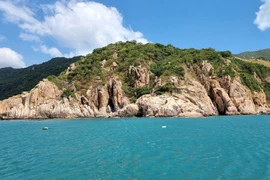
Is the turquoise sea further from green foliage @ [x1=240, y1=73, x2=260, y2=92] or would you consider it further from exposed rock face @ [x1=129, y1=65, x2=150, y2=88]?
green foliage @ [x1=240, y1=73, x2=260, y2=92]

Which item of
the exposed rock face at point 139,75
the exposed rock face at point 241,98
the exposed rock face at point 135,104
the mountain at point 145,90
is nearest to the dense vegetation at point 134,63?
the mountain at point 145,90

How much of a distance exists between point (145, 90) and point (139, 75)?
824 centimetres

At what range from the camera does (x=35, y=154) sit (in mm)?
25312

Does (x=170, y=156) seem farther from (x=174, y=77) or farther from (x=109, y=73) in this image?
(x=109, y=73)

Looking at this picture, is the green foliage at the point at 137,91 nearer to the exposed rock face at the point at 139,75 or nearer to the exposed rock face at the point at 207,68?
the exposed rock face at the point at 139,75

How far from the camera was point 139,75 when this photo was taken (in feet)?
333

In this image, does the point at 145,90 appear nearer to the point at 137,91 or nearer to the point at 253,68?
the point at 137,91

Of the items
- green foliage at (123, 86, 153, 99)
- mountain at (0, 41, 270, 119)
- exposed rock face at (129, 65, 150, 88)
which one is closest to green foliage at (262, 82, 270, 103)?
mountain at (0, 41, 270, 119)

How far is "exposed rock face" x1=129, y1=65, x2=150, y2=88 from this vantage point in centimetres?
10081

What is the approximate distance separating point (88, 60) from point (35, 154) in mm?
90598

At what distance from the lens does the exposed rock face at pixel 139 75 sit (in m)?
101

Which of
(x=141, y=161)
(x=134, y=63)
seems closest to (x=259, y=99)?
(x=134, y=63)

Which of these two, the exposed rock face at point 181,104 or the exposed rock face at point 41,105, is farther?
the exposed rock face at point 41,105

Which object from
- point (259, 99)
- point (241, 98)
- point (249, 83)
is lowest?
point (259, 99)
